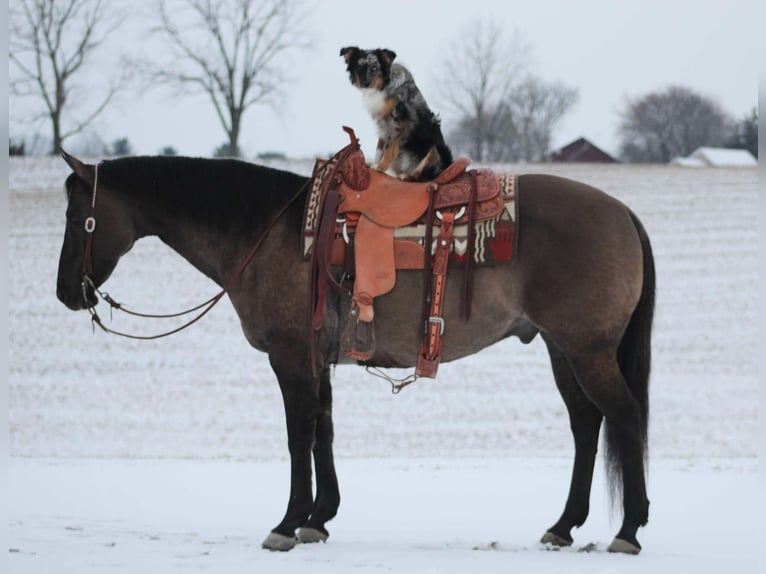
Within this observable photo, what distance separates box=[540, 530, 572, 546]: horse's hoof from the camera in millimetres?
5578

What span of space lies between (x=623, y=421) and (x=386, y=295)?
1409 millimetres

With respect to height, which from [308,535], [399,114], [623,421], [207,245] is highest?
[399,114]

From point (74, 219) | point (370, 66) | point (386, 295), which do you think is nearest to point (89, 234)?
point (74, 219)

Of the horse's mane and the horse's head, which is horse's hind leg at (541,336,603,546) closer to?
the horse's mane

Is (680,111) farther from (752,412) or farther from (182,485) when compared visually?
(182,485)

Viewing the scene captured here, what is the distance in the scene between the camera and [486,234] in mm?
5305

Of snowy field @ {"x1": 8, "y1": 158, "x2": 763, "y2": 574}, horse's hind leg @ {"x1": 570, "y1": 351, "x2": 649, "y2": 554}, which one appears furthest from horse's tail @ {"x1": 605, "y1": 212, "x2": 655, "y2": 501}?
snowy field @ {"x1": 8, "y1": 158, "x2": 763, "y2": 574}

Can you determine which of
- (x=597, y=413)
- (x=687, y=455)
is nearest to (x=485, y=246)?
(x=597, y=413)

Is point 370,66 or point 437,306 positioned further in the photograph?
point 370,66

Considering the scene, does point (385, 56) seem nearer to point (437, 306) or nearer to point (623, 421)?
point (437, 306)

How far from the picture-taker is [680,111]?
6956 cm

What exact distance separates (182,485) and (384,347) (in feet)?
11.9

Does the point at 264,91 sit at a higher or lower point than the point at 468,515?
higher

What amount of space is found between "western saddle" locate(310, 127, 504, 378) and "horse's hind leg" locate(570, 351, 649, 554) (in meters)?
0.71
